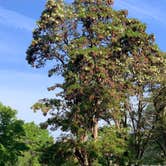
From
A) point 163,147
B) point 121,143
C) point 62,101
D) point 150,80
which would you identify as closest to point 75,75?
point 62,101

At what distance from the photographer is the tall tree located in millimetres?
31109

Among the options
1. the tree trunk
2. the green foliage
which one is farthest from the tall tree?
the green foliage

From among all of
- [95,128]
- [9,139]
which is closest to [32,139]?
[9,139]

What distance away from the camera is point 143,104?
39.2 metres

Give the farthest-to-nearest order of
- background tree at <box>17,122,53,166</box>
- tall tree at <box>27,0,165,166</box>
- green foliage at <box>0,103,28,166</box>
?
background tree at <box>17,122,53,166</box>, green foliage at <box>0,103,28,166</box>, tall tree at <box>27,0,165,166</box>

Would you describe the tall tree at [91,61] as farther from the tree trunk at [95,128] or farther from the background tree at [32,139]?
the background tree at [32,139]

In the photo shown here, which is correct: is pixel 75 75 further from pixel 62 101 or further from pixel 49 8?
pixel 49 8

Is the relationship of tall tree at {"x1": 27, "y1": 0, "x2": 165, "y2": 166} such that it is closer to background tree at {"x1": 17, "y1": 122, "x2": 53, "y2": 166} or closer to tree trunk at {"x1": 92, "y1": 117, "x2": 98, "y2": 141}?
tree trunk at {"x1": 92, "y1": 117, "x2": 98, "y2": 141}

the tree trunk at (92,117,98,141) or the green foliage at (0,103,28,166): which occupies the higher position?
the green foliage at (0,103,28,166)

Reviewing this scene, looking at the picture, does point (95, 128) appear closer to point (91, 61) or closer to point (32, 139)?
point (91, 61)

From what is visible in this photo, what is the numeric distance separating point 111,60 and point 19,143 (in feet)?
143

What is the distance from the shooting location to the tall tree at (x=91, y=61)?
31.1 meters

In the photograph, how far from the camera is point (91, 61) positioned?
30797 mm

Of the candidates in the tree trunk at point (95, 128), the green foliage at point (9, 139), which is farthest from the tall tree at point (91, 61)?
the green foliage at point (9, 139)
